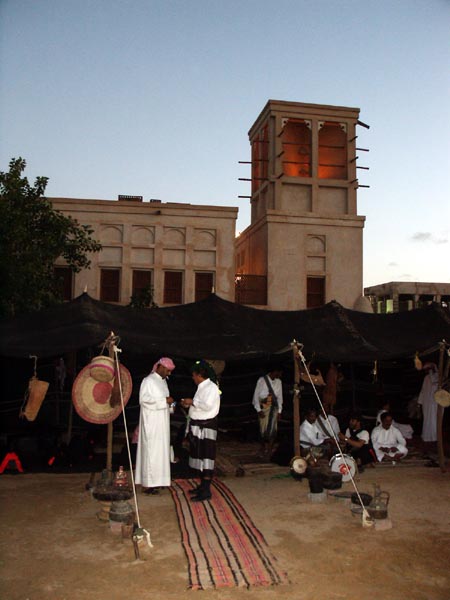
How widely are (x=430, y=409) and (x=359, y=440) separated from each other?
3321 mm

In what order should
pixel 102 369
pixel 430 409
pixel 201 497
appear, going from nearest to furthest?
pixel 201 497 → pixel 102 369 → pixel 430 409

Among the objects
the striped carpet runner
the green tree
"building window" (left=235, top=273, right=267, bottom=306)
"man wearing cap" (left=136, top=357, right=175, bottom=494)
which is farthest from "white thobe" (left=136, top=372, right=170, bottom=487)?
"building window" (left=235, top=273, right=267, bottom=306)

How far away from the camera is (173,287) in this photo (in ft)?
65.1

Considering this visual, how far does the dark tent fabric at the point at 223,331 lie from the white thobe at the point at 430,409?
1.62 m

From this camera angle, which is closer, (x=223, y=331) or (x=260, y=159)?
(x=223, y=331)

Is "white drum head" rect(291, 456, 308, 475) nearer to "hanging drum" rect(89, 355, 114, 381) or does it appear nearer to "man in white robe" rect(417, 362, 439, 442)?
"hanging drum" rect(89, 355, 114, 381)

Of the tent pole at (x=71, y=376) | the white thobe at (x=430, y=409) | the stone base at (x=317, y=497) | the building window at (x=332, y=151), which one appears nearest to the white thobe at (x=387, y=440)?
the white thobe at (x=430, y=409)

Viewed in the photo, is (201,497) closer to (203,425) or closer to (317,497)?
(203,425)

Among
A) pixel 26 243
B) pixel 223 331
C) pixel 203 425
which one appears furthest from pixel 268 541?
pixel 26 243

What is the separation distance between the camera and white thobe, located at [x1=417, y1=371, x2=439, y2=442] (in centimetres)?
1169

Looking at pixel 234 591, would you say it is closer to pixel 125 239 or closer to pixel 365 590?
pixel 365 590

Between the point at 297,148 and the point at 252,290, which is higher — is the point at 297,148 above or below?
above

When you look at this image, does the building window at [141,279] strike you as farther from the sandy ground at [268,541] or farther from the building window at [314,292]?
the sandy ground at [268,541]

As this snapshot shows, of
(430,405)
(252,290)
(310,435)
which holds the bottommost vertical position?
(310,435)
